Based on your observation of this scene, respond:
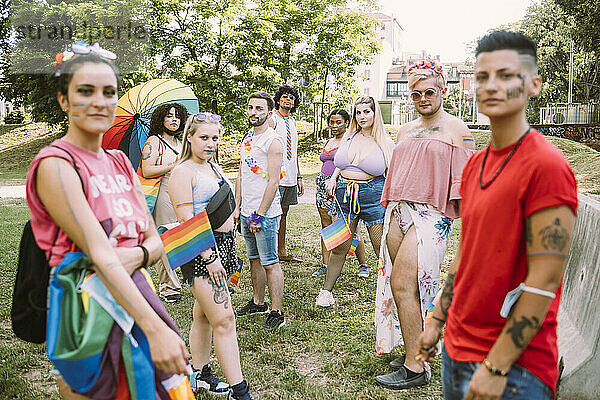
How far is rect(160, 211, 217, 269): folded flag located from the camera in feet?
11.2

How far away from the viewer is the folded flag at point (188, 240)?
3422 millimetres

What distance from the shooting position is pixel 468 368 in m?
2.00

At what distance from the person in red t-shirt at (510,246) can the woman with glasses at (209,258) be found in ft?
6.01

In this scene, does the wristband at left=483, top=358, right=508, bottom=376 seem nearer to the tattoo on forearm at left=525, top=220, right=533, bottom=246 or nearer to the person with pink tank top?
the tattoo on forearm at left=525, top=220, right=533, bottom=246

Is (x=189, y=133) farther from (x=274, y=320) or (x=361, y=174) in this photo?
(x=361, y=174)

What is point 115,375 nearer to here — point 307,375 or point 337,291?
point 307,375

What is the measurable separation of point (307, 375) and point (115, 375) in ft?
8.49

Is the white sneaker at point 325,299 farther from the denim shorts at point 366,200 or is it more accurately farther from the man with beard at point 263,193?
the denim shorts at point 366,200

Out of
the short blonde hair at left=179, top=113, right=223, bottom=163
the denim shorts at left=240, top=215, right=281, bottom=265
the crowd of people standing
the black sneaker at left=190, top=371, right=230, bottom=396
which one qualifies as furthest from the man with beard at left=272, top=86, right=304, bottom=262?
the crowd of people standing

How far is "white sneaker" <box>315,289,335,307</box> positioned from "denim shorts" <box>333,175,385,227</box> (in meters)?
0.90

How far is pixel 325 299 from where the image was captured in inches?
237

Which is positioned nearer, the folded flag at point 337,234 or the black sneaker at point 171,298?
the folded flag at point 337,234

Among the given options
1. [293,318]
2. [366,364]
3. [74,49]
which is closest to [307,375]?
[366,364]

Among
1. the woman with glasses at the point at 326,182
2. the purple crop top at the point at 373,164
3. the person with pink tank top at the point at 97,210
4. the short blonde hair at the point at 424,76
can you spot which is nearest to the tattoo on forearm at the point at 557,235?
the person with pink tank top at the point at 97,210
